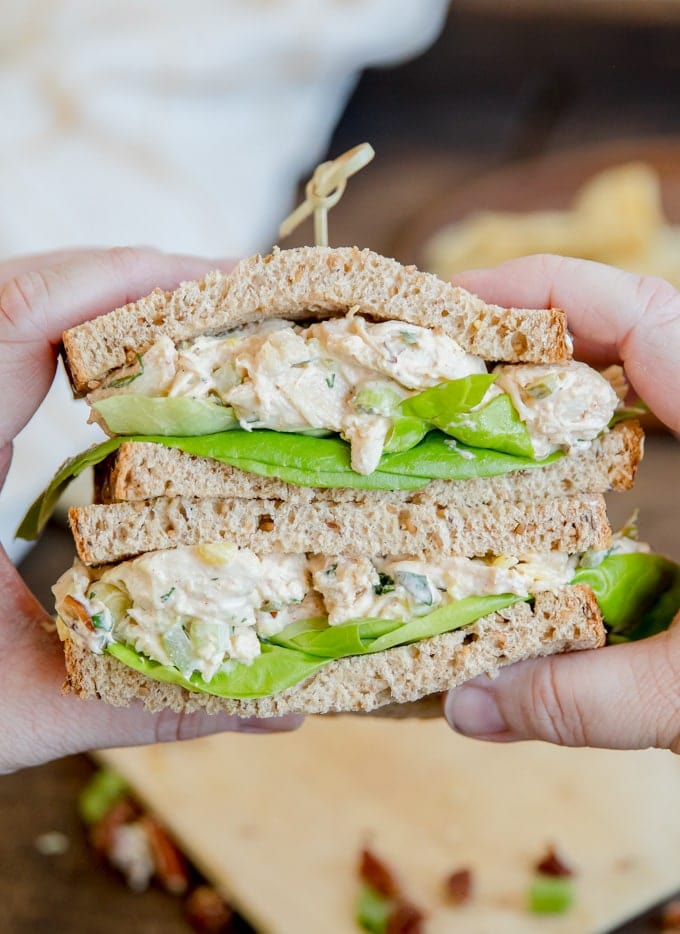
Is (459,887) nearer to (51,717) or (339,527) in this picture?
(51,717)

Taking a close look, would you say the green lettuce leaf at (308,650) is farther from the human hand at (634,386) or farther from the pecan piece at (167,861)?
the pecan piece at (167,861)

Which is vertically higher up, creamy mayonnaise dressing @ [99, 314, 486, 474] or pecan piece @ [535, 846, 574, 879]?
creamy mayonnaise dressing @ [99, 314, 486, 474]

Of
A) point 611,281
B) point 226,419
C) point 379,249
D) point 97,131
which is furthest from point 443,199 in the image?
point 226,419

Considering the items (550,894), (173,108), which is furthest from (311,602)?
(173,108)

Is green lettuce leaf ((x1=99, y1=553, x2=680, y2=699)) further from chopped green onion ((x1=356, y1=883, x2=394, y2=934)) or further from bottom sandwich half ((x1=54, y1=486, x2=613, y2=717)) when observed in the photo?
chopped green onion ((x1=356, y1=883, x2=394, y2=934))

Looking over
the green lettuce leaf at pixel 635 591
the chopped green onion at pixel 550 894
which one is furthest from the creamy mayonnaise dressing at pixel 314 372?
the chopped green onion at pixel 550 894

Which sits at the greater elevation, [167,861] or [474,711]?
[474,711]

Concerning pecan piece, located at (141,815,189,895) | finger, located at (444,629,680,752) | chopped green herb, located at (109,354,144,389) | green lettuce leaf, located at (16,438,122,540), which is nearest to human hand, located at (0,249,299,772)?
green lettuce leaf, located at (16,438,122,540)
